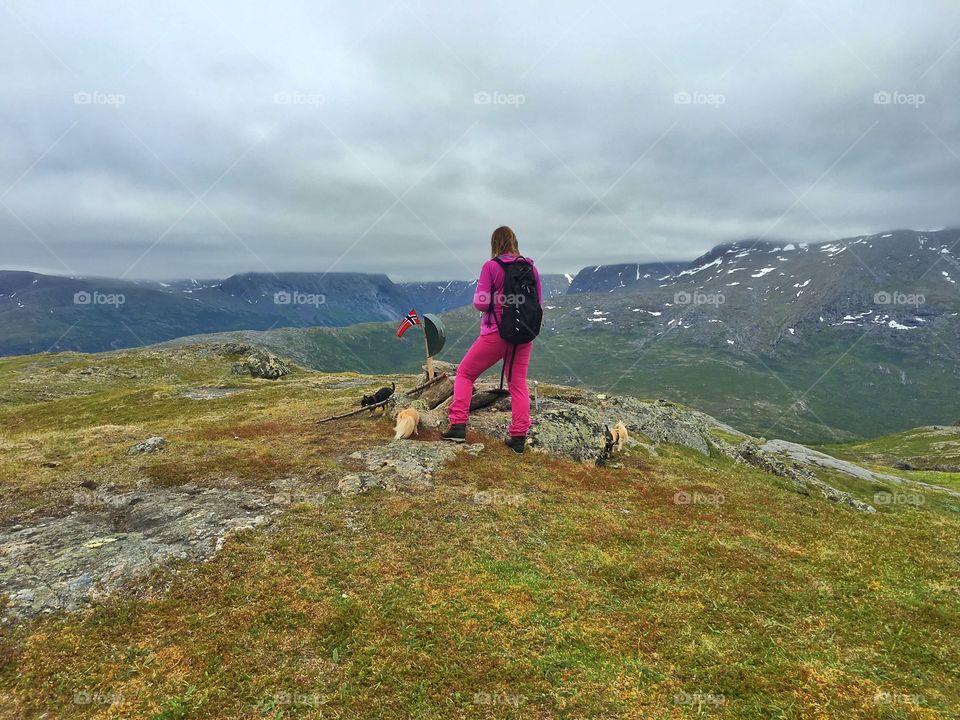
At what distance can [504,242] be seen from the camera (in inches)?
633

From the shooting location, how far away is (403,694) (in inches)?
272

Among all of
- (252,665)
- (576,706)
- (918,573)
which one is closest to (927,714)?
(576,706)

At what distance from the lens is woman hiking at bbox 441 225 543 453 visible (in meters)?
15.2

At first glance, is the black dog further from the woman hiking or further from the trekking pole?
the woman hiking

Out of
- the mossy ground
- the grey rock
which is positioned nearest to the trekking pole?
the mossy ground

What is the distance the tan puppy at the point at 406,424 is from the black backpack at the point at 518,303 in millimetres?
6524

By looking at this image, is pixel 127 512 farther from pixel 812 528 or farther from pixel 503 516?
pixel 812 528

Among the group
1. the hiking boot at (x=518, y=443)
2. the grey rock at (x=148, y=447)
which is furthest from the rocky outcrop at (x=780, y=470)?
the grey rock at (x=148, y=447)

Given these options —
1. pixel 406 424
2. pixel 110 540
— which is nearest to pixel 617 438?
pixel 406 424

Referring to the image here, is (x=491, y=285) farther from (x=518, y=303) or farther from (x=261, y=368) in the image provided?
(x=261, y=368)

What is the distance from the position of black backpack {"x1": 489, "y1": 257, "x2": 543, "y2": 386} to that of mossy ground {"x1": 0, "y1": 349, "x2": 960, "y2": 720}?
5039mm

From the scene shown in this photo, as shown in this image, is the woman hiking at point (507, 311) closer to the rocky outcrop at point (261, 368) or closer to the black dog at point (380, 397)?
the black dog at point (380, 397)

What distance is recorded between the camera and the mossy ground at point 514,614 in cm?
685

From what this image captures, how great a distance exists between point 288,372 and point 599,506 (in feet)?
216
